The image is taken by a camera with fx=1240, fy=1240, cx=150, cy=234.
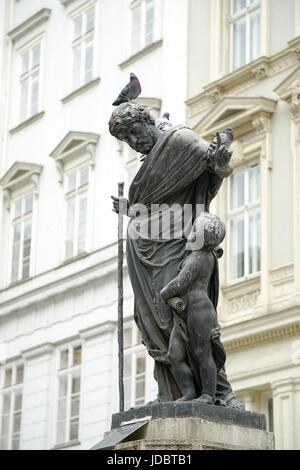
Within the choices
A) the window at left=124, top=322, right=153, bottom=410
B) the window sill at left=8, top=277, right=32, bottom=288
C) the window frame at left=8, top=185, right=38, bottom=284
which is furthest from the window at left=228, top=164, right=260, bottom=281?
the window sill at left=8, top=277, right=32, bottom=288

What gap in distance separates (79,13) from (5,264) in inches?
232

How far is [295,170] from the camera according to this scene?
64.7 feet

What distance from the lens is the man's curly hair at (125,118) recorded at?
8102mm

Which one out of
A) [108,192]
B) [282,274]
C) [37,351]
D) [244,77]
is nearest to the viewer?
[282,274]

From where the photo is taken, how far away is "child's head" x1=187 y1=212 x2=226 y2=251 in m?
7.60

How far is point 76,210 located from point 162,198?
1804cm

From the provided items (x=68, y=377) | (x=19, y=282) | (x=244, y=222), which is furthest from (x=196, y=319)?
(x=19, y=282)

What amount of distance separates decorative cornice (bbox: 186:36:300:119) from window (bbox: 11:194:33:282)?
20.6 feet

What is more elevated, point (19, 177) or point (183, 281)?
point (19, 177)

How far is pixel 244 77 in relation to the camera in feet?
70.2

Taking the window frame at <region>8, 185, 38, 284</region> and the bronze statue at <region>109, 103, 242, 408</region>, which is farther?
the window frame at <region>8, 185, 38, 284</region>

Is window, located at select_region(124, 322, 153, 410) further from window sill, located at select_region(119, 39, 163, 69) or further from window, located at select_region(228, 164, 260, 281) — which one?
window sill, located at select_region(119, 39, 163, 69)

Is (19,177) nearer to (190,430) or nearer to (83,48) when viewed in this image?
(83,48)

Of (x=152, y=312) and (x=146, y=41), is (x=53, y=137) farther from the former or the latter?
(x=152, y=312)
